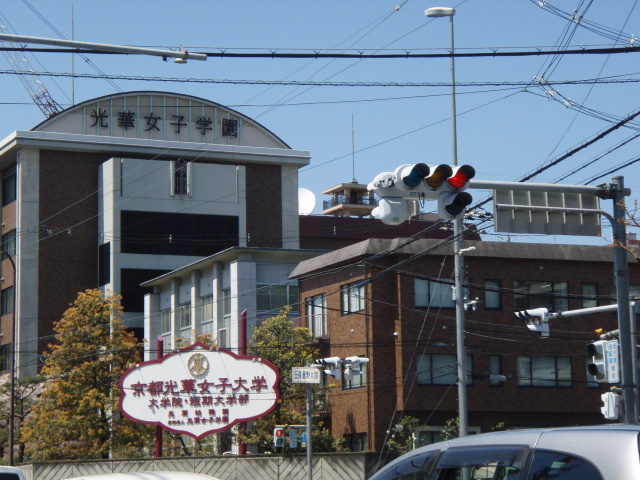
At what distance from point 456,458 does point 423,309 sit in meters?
35.0

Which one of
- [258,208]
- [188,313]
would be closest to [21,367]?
[188,313]

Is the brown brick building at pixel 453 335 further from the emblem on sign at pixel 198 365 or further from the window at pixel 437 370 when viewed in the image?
the emblem on sign at pixel 198 365

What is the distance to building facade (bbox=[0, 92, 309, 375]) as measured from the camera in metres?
65.6

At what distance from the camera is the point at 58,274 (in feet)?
218

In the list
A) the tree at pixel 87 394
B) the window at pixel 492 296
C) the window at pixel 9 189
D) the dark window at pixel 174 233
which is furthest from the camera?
the window at pixel 9 189

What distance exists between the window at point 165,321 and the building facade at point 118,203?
3.74 m

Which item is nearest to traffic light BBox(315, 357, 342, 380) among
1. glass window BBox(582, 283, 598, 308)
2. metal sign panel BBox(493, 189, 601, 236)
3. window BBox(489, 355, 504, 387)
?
window BBox(489, 355, 504, 387)

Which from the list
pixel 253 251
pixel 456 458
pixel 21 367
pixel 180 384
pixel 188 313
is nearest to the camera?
pixel 456 458

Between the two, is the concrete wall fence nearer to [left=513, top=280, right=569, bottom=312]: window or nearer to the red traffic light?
[left=513, top=280, right=569, bottom=312]: window

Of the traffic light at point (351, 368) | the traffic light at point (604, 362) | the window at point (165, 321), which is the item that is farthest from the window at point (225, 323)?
the traffic light at point (604, 362)

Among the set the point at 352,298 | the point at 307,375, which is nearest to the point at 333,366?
the point at 307,375

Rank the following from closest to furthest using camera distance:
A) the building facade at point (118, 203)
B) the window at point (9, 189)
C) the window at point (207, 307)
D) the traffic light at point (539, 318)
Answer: the traffic light at point (539, 318), the window at point (207, 307), the building facade at point (118, 203), the window at point (9, 189)

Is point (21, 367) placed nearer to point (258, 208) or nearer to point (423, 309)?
point (258, 208)

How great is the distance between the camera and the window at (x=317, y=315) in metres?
45.7
